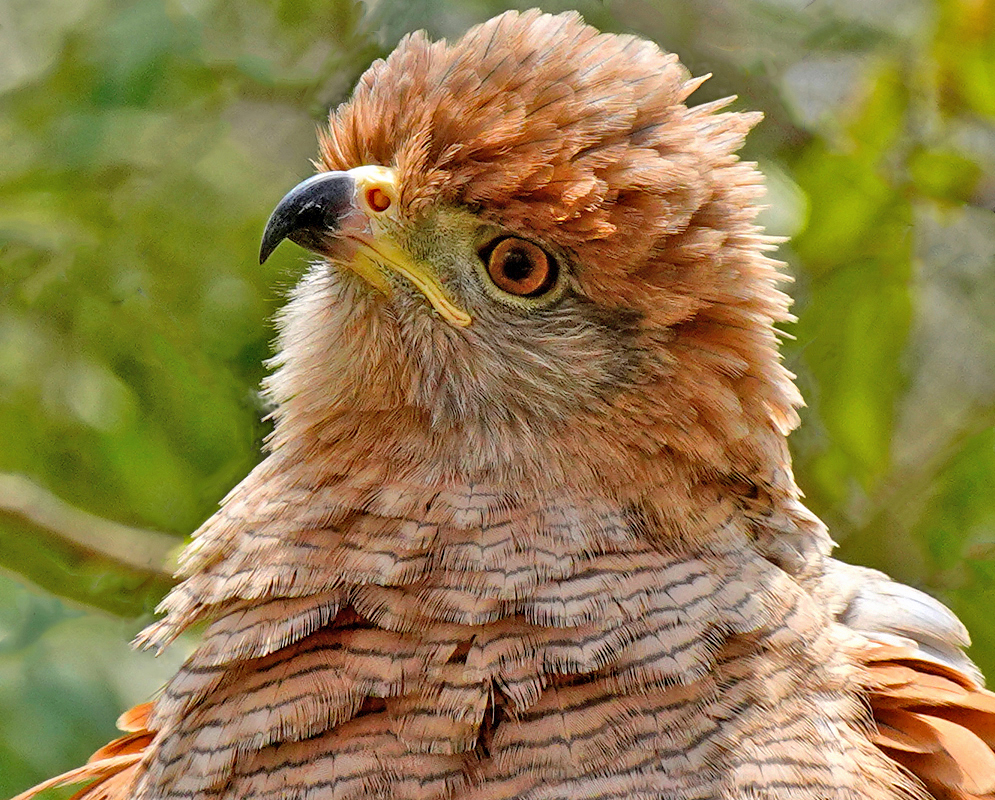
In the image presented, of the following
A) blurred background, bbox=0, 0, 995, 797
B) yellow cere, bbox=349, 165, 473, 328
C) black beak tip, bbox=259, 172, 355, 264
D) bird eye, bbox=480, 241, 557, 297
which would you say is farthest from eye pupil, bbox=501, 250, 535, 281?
blurred background, bbox=0, 0, 995, 797

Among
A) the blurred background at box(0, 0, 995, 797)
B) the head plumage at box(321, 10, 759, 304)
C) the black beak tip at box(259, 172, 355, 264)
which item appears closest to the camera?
the head plumage at box(321, 10, 759, 304)

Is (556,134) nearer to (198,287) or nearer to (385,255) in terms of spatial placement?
(385,255)

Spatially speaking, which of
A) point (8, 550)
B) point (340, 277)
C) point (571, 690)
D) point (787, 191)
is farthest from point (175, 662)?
point (787, 191)

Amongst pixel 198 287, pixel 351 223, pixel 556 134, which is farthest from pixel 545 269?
pixel 198 287

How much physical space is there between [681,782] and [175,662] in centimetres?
147

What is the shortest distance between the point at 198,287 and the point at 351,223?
913 mm

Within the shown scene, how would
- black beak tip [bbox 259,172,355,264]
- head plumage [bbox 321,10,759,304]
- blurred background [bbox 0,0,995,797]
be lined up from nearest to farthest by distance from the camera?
head plumage [bbox 321,10,759,304]
black beak tip [bbox 259,172,355,264]
blurred background [bbox 0,0,995,797]

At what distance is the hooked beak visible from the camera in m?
2.42

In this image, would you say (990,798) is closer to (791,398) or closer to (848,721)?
(848,721)

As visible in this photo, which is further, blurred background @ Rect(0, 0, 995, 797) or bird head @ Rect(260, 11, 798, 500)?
blurred background @ Rect(0, 0, 995, 797)

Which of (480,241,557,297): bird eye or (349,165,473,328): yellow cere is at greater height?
(349,165,473,328): yellow cere

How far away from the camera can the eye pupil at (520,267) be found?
A: 94.1 inches

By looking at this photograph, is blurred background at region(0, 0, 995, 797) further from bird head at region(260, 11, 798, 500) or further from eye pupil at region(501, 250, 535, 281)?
eye pupil at region(501, 250, 535, 281)

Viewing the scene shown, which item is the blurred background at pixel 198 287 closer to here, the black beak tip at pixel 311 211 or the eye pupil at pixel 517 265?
the black beak tip at pixel 311 211
